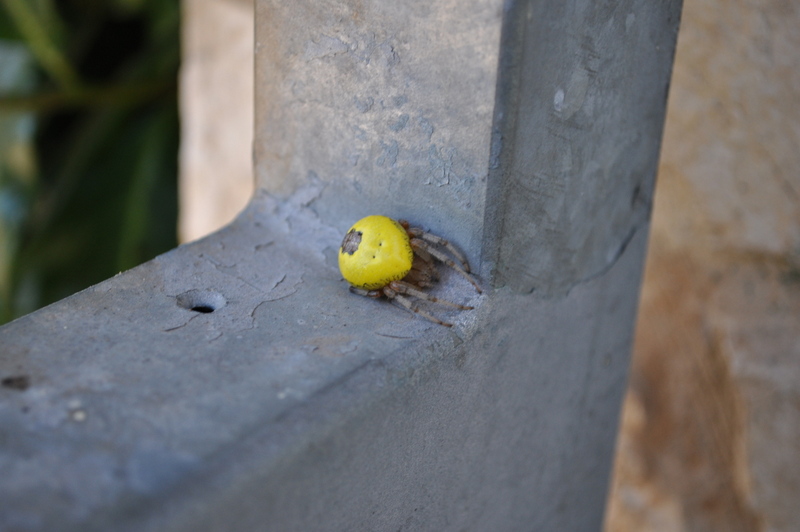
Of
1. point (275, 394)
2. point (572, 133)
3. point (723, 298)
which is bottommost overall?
point (723, 298)

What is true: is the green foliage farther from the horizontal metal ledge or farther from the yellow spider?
the yellow spider

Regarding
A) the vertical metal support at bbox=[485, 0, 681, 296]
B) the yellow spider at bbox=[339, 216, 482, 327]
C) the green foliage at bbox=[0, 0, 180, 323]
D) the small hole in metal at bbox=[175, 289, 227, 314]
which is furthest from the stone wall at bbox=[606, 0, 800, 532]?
the green foliage at bbox=[0, 0, 180, 323]

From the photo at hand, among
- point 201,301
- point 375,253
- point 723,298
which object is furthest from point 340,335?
point 723,298

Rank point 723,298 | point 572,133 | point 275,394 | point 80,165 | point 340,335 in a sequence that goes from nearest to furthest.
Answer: point 275,394, point 340,335, point 572,133, point 723,298, point 80,165

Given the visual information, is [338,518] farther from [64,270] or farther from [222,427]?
[64,270]

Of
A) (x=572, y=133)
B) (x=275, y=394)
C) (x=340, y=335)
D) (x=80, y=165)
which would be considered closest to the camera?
(x=275, y=394)

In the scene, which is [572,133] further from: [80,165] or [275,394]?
[80,165]

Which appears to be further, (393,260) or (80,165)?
(80,165)
